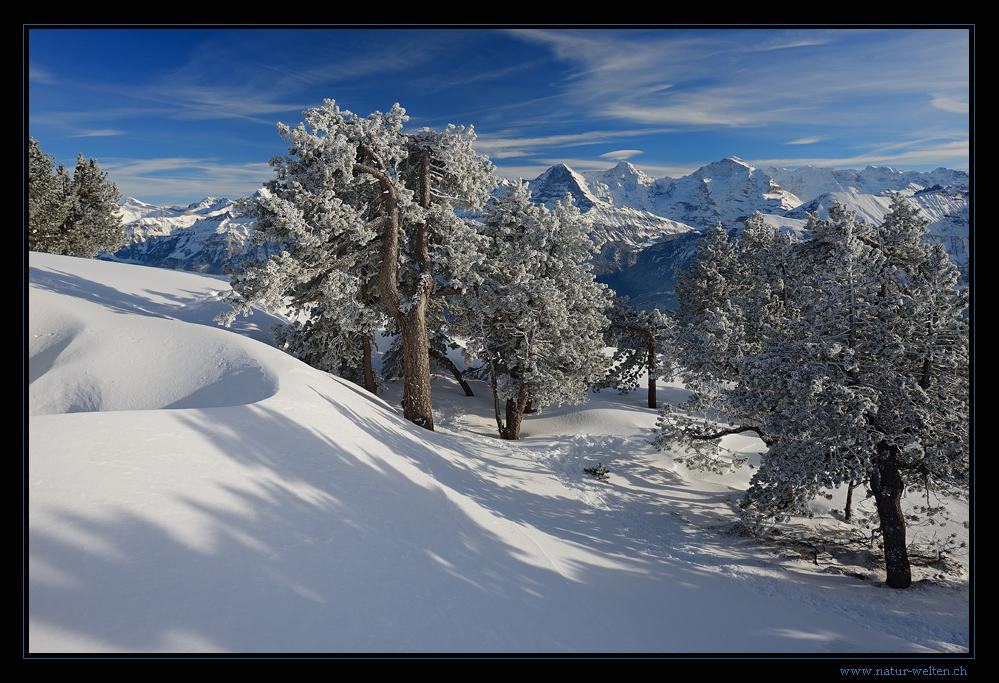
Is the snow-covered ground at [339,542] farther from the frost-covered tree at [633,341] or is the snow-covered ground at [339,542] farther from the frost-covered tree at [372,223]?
the frost-covered tree at [633,341]

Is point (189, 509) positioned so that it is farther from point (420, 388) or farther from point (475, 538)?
point (420, 388)

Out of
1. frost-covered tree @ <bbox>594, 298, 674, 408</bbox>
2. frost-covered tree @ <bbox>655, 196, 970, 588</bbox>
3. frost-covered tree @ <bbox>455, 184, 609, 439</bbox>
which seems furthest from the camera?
frost-covered tree @ <bbox>594, 298, 674, 408</bbox>

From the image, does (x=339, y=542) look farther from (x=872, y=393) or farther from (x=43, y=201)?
(x=43, y=201)

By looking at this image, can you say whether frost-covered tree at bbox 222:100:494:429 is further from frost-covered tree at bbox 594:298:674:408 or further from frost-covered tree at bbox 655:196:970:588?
frost-covered tree at bbox 594:298:674:408

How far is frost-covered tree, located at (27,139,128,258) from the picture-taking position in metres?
27.1

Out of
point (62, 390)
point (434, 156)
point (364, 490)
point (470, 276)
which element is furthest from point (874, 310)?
point (62, 390)

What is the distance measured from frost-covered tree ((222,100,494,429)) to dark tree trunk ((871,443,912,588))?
1071cm

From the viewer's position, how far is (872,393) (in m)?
7.84

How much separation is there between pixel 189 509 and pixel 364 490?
2453 mm

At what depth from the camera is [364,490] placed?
6.89m

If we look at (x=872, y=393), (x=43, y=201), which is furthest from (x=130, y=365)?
(x=43, y=201)

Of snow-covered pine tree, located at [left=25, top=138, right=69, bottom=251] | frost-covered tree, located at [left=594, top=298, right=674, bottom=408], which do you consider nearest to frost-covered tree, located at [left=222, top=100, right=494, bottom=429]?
frost-covered tree, located at [left=594, top=298, right=674, bottom=408]

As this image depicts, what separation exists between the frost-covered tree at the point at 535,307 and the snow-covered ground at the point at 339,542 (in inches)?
204
